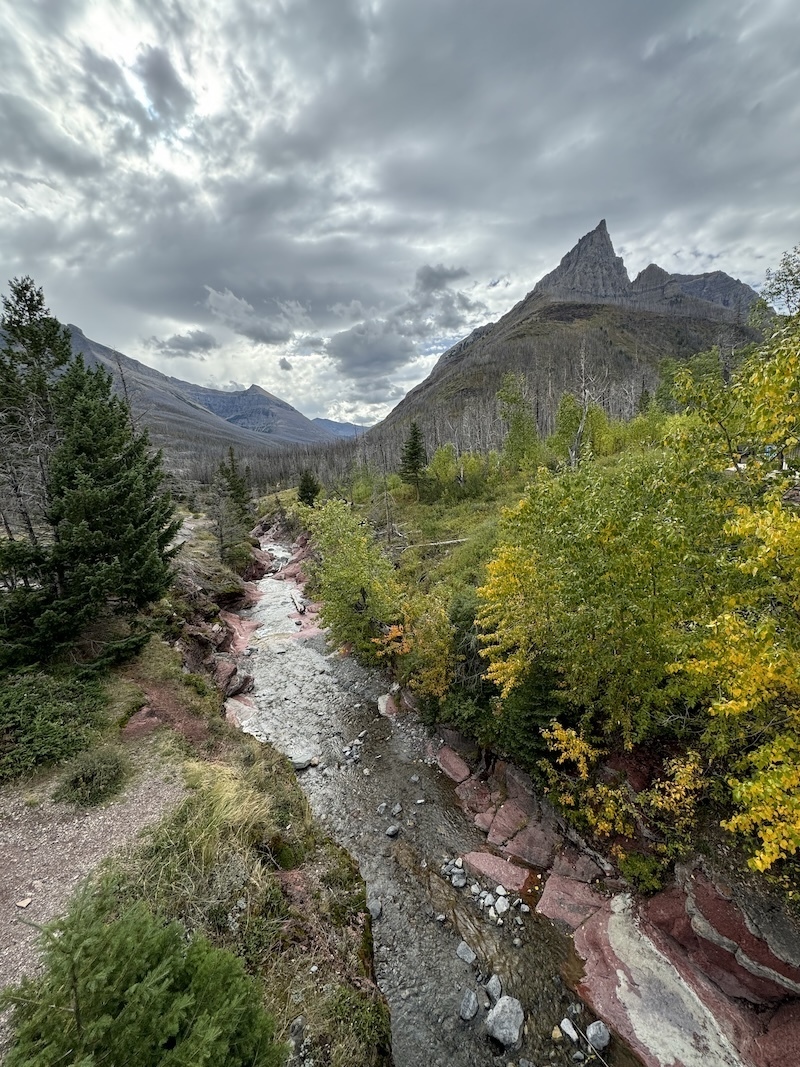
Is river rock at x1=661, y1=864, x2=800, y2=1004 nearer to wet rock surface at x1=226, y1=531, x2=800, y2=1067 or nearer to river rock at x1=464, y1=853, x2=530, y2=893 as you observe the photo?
wet rock surface at x1=226, y1=531, x2=800, y2=1067

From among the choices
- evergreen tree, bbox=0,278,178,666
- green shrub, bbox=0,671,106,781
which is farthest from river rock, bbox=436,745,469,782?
evergreen tree, bbox=0,278,178,666

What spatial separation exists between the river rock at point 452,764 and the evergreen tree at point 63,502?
14.2m

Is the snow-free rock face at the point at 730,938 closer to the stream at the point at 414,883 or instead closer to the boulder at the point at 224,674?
the stream at the point at 414,883

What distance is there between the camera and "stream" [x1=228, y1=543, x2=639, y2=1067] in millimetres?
9016

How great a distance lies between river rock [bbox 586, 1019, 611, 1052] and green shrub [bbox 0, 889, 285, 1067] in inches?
290

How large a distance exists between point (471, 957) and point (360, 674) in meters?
14.8

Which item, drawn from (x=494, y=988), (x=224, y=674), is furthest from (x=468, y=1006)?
(x=224, y=674)

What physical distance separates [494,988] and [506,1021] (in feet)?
2.05

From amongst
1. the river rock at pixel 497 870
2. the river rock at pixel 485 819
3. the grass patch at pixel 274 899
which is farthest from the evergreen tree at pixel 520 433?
the grass patch at pixel 274 899

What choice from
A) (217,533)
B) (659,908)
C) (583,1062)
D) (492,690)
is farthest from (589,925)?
(217,533)

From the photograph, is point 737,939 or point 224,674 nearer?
point 737,939

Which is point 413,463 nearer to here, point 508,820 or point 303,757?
point 303,757

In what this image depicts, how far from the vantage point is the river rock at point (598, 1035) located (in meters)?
8.69

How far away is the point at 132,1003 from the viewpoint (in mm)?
4492
